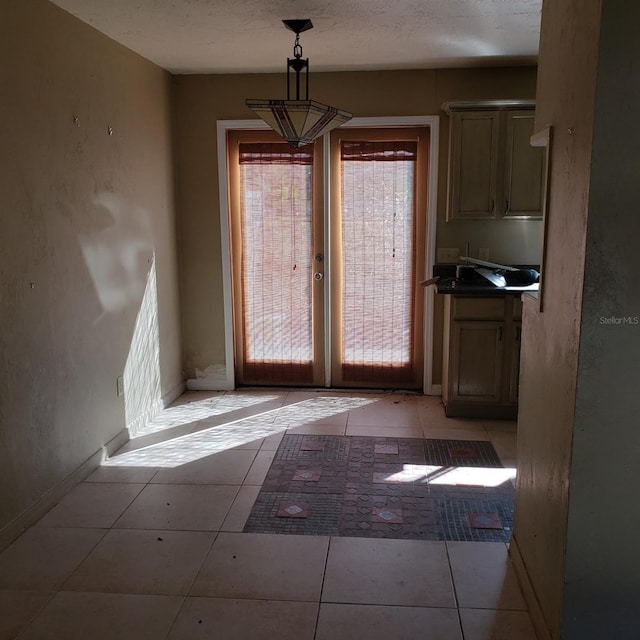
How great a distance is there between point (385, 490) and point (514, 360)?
4.96 ft

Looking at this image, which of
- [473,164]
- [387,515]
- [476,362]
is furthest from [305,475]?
[473,164]

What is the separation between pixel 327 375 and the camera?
4.98 m

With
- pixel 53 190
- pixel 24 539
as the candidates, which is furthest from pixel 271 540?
pixel 53 190

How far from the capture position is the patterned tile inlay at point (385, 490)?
2.84 metres

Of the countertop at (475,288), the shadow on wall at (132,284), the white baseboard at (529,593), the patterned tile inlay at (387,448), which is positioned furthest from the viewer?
the countertop at (475,288)

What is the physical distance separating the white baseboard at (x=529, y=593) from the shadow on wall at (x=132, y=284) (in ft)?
8.11

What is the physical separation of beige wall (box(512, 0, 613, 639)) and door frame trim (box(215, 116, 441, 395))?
231 cm

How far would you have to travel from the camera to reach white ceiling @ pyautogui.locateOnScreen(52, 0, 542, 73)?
9.98ft

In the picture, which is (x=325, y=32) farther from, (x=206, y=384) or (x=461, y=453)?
(x=206, y=384)

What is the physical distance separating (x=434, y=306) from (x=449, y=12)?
2.16 metres

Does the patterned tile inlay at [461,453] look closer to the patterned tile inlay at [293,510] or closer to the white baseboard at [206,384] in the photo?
the patterned tile inlay at [293,510]

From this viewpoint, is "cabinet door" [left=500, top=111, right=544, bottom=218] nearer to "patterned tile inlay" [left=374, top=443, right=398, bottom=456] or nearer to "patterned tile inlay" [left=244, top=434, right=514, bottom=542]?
"patterned tile inlay" [left=244, top=434, right=514, bottom=542]

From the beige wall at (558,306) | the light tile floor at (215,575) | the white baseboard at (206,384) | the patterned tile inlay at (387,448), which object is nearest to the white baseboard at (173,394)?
the white baseboard at (206,384)

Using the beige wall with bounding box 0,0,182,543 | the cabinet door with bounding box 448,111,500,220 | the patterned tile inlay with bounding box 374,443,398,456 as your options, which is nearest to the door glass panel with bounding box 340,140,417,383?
the cabinet door with bounding box 448,111,500,220
